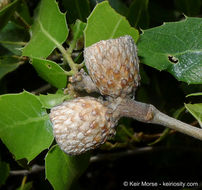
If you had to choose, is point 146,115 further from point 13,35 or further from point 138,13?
point 13,35

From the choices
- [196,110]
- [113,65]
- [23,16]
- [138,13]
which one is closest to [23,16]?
[23,16]

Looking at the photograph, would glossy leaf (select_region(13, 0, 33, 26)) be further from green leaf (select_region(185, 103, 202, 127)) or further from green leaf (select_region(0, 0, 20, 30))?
green leaf (select_region(185, 103, 202, 127))

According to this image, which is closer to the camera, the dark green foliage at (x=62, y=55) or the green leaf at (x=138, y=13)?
the dark green foliage at (x=62, y=55)

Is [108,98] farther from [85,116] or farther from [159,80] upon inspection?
[159,80]

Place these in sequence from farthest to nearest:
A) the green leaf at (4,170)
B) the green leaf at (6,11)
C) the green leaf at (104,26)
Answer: the green leaf at (4,170) < the green leaf at (6,11) < the green leaf at (104,26)

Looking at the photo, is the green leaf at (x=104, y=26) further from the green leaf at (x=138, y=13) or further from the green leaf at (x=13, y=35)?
the green leaf at (x=13, y=35)

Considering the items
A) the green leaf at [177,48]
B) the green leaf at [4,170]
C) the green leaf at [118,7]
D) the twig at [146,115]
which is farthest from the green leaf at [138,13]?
the green leaf at [4,170]

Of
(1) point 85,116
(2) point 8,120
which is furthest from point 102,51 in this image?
(2) point 8,120
